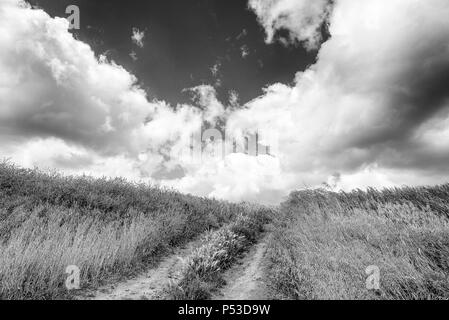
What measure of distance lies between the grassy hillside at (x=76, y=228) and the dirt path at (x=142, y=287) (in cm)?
33

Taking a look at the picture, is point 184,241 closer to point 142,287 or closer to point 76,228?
point 76,228

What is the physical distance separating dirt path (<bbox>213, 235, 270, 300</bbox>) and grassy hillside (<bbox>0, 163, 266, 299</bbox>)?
252cm

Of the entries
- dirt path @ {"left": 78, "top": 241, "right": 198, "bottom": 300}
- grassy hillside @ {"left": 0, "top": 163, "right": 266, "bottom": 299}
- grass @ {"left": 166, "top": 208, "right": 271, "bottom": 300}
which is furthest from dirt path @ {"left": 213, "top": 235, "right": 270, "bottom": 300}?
grassy hillside @ {"left": 0, "top": 163, "right": 266, "bottom": 299}

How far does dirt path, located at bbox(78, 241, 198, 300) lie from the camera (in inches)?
239

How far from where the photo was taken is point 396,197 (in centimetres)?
1350

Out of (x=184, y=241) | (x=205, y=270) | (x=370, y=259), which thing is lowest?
(x=205, y=270)

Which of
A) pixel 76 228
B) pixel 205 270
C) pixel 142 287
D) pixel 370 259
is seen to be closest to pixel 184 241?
pixel 76 228

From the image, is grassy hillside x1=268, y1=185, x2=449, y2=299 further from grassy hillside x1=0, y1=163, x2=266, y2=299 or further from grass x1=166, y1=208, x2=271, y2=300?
grassy hillside x1=0, y1=163, x2=266, y2=299

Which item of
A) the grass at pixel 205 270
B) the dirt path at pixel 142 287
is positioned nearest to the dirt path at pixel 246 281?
the grass at pixel 205 270

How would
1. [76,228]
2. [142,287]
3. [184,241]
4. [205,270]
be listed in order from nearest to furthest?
[142,287], [205,270], [76,228], [184,241]

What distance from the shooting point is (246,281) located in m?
7.59

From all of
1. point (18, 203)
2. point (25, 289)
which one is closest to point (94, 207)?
point (18, 203)

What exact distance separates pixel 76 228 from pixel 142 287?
331cm
